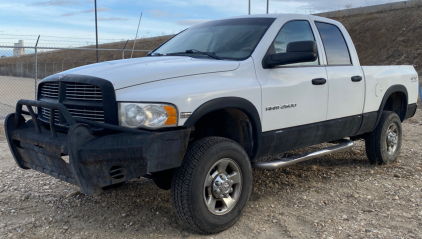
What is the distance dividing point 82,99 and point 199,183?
45.5 inches

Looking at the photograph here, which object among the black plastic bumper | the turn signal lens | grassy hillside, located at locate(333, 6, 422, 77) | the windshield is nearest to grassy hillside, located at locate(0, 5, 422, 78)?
grassy hillside, located at locate(333, 6, 422, 77)

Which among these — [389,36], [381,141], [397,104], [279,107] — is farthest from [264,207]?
[389,36]

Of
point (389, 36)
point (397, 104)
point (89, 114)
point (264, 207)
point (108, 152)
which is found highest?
point (389, 36)

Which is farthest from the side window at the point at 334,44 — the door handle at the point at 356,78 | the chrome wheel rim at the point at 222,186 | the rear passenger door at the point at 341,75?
the chrome wheel rim at the point at 222,186

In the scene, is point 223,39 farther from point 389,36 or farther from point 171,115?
point 389,36

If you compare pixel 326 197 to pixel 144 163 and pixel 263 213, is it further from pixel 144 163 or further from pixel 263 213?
pixel 144 163

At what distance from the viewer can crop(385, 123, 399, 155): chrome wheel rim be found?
18.9 ft

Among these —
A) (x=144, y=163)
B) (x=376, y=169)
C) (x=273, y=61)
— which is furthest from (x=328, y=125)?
(x=144, y=163)

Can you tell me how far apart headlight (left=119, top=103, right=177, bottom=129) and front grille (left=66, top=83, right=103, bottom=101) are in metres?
0.24

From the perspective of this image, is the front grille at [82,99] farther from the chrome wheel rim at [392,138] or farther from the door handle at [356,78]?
the chrome wheel rim at [392,138]

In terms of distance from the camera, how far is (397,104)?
6.05 m

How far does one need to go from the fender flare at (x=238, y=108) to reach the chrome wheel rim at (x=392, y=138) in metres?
2.86

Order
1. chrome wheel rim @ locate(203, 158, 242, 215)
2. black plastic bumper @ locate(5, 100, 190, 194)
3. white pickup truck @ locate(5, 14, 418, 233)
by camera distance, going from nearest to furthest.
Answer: black plastic bumper @ locate(5, 100, 190, 194), white pickup truck @ locate(5, 14, 418, 233), chrome wheel rim @ locate(203, 158, 242, 215)

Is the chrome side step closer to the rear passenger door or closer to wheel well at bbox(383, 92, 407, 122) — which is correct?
the rear passenger door
